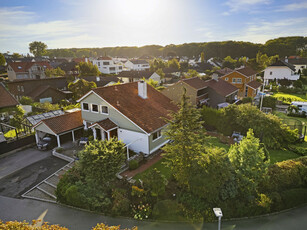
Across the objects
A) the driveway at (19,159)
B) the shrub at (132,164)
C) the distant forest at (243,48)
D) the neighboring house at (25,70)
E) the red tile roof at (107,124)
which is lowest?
the driveway at (19,159)

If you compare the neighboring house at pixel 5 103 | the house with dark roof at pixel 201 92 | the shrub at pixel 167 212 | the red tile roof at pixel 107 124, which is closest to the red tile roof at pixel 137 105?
the red tile roof at pixel 107 124

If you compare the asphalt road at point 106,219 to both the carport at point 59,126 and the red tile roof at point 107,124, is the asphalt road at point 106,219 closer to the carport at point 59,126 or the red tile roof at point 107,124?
the red tile roof at point 107,124

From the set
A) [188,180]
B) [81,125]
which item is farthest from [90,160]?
[81,125]

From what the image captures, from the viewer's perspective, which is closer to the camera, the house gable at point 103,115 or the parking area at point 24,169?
the parking area at point 24,169

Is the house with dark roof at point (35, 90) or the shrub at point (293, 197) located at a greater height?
the house with dark roof at point (35, 90)

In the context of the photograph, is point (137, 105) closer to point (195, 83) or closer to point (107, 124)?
point (107, 124)

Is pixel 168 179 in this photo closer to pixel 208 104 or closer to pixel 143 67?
pixel 208 104

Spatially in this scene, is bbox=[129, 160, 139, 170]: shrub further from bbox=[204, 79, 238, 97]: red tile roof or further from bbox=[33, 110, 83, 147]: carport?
bbox=[204, 79, 238, 97]: red tile roof
